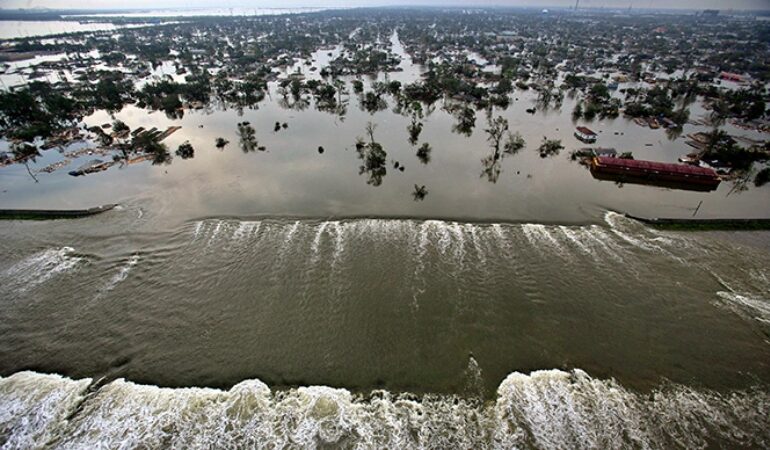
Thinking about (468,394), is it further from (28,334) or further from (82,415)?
(28,334)

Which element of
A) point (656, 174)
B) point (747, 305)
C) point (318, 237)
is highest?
point (656, 174)

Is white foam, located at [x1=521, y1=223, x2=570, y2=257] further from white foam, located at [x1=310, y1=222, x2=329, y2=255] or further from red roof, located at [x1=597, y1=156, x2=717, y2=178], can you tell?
white foam, located at [x1=310, y1=222, x2=329, y2=255]

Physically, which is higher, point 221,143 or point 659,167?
point 659,167

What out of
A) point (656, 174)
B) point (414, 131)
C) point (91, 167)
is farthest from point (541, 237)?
point (91, 167)

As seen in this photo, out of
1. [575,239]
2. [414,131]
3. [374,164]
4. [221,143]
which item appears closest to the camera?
[575,239]

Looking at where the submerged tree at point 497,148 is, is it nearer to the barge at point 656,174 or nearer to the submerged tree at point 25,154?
the barge at point 656,174

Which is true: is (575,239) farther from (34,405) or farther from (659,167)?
(34,405)
